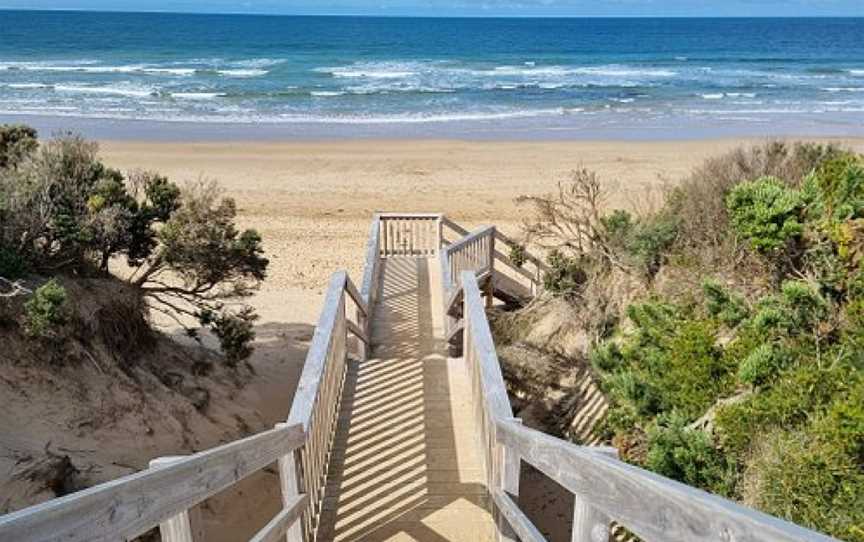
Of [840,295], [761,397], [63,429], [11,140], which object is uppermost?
[11,140]

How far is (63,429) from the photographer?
711 cm

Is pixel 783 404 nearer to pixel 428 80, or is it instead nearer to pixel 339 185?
pixel 339 185

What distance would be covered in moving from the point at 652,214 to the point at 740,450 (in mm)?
5493

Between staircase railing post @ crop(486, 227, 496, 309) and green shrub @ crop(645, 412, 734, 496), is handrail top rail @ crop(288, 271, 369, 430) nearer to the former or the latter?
green shrub @ crop(645, 412, 734, 496)

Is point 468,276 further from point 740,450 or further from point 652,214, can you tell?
point 652,214

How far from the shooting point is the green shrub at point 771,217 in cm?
671

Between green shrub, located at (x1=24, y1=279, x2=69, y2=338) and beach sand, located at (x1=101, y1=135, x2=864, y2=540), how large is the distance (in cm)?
327

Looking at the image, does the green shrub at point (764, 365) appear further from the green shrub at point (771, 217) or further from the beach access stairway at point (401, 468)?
the beach access stairway at point (401, 468)

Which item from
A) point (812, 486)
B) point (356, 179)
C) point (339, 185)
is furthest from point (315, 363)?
point (356, 179)

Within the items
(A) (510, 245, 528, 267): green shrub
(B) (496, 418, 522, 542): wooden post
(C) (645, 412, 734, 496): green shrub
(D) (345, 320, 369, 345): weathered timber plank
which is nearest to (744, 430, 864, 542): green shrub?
(C) (645, 412, 734, 496): green shrub

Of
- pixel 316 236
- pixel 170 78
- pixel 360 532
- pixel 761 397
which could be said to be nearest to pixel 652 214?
pixel 761 397

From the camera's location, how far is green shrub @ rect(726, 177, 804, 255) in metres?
6.71

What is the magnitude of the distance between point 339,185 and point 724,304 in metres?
16.4

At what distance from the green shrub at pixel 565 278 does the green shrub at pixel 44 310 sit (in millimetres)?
6128
